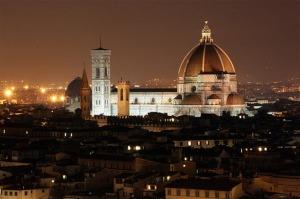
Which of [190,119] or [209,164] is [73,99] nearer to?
[190,119]

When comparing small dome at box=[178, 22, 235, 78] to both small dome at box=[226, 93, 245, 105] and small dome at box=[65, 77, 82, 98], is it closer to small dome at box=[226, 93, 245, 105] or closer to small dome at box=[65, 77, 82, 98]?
small dome at box=[226, 93, 245, 105]

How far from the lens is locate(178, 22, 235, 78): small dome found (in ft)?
454

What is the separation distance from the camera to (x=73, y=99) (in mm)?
175125

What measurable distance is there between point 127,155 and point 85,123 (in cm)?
4186

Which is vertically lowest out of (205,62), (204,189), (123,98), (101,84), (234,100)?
(204,189)

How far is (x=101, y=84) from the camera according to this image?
14250cm

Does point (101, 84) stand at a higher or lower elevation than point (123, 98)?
higher

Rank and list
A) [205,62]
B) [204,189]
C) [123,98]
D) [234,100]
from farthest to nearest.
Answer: [205,62] → [123,98] → [234,100] → [204,189]

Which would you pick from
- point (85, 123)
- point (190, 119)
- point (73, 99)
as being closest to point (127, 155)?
point (85, 123)

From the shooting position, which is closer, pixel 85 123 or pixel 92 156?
pixel 92 156

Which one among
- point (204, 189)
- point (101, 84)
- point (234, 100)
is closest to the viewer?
point (204, 189)

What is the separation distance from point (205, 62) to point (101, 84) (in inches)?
528

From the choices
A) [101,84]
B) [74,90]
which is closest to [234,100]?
[101,84]

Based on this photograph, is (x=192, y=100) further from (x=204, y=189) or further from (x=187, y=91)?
(x=204, y=189)
